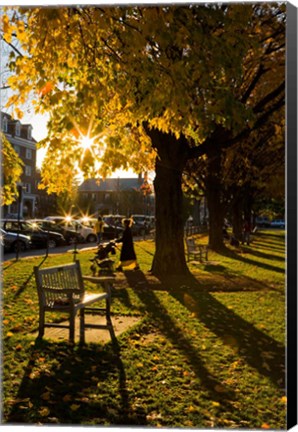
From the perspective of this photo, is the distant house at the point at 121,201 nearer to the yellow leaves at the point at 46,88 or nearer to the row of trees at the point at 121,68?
the row of trees at the point at 121,68

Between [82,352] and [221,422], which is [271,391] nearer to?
[221,422]

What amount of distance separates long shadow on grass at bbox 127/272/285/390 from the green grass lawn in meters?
0.01

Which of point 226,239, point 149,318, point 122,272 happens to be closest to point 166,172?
point 122,272

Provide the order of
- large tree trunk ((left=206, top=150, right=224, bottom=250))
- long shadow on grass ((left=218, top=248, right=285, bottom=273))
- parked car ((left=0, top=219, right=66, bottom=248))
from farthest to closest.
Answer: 1. parked car ((left=0, top=219, right=66, bottom=248))
2. large tree trunk ((left=206, top=150, right=224, bottom=250))
3. long shadow on grass ((left=218, top=248, right=285, bottom=273))

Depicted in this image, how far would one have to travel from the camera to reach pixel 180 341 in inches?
296

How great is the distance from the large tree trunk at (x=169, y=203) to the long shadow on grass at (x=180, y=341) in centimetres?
136

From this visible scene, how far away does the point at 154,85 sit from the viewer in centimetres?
592

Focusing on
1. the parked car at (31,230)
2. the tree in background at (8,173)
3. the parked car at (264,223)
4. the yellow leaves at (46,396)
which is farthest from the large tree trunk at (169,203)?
the parked car at (264,223)

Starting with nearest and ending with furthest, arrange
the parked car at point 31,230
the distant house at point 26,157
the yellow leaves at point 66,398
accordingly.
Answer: the yellow leaves at point 66,398, the parked car at point 31,230, the distant house at point 26,157

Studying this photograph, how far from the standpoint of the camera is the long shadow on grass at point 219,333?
6401 millimetres

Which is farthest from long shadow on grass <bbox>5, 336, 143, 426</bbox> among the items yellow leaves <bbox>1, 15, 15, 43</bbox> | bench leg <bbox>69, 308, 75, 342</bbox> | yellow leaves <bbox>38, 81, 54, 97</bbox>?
yellow leaves <bbox>1, 15, 15, 43</bbox>

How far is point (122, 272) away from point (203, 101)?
9836 mm

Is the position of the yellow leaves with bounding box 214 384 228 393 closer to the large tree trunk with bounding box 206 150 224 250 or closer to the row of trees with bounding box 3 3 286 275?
the row of trees with bounding box 3 3 286 275

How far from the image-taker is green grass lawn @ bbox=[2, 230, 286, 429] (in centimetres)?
493
